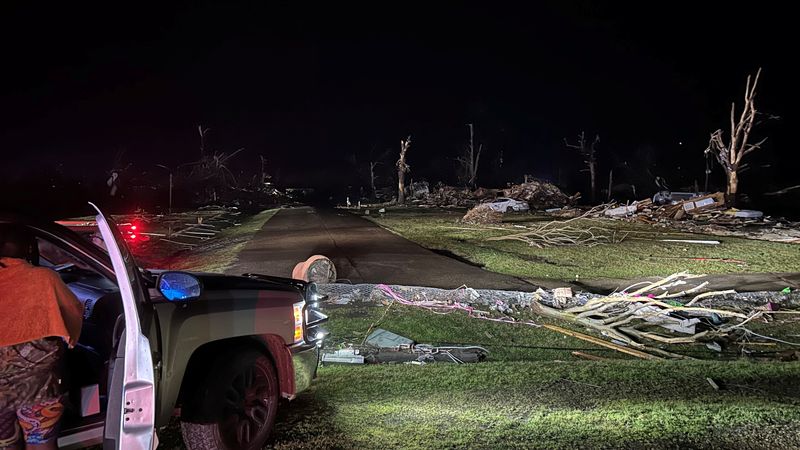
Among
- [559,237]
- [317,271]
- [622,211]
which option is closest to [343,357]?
[317,271]

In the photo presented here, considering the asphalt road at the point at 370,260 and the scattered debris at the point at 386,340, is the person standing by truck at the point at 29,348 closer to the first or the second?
the scattered debris at the point at 386,340

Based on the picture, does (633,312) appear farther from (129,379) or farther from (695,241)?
(695,241)

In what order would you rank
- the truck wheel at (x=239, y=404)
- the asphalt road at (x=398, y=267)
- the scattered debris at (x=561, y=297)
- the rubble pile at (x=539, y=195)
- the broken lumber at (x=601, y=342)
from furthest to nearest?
the rubble pile at (x=539, y=195), the asphalt road at (x=398, y=267), the scattered debris at (x=561, y=297), the broken lumber at (x=601, y=342), the truck wheel at (x=239, y=404)

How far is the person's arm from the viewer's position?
266cm

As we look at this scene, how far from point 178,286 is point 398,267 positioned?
Answer: 11080mm

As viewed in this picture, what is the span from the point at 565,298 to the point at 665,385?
4.15 meters

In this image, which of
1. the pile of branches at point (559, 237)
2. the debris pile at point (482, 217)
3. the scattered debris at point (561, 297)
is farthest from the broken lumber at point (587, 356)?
the debris pile at point (482, 217)

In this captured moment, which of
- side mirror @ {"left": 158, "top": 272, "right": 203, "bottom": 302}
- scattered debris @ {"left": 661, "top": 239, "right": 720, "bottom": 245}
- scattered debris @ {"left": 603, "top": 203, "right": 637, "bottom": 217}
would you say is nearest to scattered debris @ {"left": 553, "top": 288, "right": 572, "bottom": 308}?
side mirror @ {"left": 158, "top": 272, "right": 203, "bottom": 302}

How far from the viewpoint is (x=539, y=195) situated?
4675cm

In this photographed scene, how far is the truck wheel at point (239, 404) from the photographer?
3.24m

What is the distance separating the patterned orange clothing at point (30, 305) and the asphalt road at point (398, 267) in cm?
922

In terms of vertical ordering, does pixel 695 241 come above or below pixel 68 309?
below

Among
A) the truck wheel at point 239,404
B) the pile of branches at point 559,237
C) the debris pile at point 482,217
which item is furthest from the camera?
the debris pile at point 482,217

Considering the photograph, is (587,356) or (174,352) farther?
(587,356)
